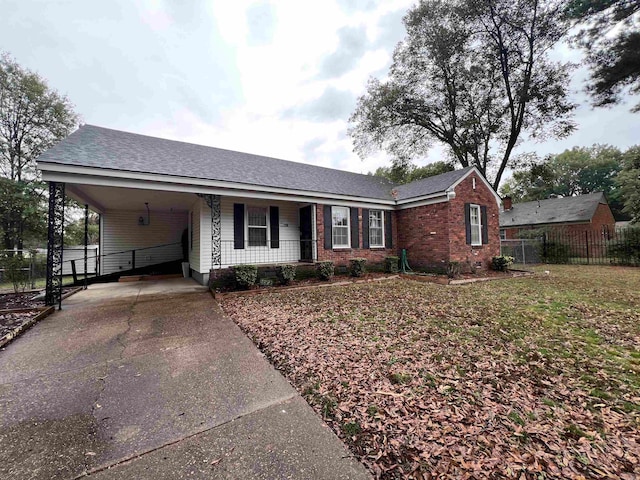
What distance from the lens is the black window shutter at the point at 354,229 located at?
33.8 ft

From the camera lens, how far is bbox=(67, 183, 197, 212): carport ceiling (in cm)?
737

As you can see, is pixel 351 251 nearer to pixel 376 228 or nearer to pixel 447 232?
pixel 376 228

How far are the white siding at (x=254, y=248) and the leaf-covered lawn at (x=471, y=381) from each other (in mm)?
3447

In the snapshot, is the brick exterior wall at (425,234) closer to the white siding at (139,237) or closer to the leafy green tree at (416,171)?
the leafy green tree at (416,171)

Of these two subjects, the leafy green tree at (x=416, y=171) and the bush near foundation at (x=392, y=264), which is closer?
the bush near foundation at (x=392, y=264)

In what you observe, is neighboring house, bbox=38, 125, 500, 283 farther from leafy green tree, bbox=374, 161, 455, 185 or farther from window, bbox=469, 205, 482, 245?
leafy green tree, bbox=374, 161, 455, 185

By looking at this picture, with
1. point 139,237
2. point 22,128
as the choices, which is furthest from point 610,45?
point 22,128

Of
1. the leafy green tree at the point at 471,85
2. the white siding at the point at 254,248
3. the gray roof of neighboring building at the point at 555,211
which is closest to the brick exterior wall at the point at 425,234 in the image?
the white siding at the point at 254,248

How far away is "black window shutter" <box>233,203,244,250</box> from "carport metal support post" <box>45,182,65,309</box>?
421 cm

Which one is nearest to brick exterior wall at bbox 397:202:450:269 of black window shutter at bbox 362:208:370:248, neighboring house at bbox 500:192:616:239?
black window shutter at bbox 362:208:370:248

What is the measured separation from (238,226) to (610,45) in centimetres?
1715

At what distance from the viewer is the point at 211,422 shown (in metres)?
2.10

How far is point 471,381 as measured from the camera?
8.59ft

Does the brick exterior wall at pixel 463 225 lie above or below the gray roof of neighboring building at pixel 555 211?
below
